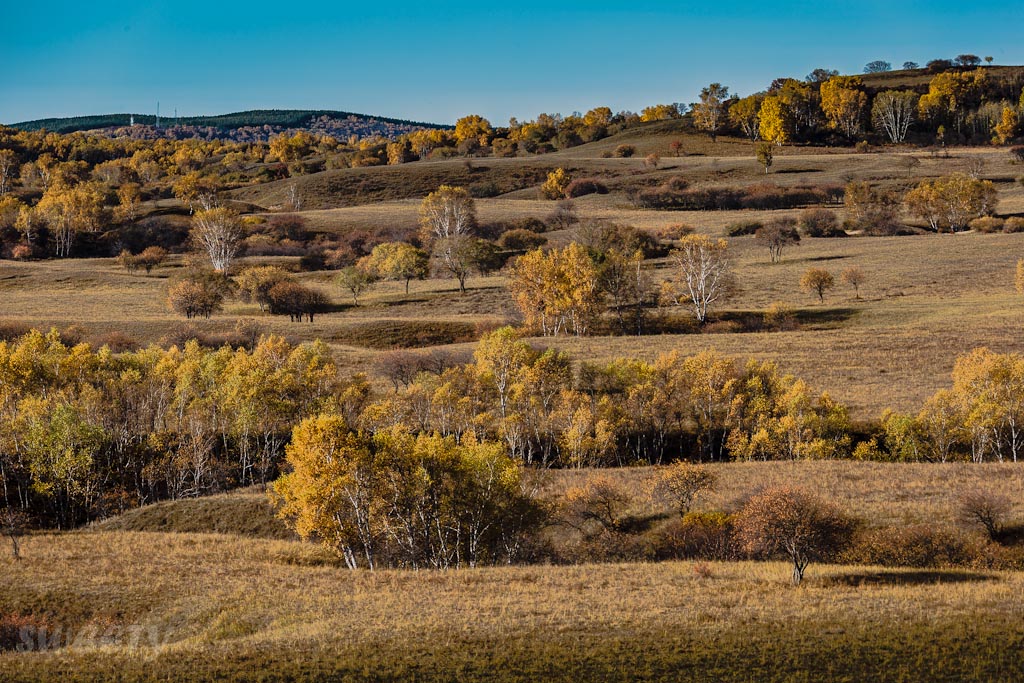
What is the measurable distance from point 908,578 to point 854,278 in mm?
80798

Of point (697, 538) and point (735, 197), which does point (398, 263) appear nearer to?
point (735, 197)

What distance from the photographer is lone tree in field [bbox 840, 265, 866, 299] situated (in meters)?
114

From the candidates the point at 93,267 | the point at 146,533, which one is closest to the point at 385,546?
the point at 146,533

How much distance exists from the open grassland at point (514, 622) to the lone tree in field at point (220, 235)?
106m

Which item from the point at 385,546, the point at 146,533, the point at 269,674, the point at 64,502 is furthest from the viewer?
the point at 64,502

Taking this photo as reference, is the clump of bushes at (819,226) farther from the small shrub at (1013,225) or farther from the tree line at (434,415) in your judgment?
the tree line at (434,415)

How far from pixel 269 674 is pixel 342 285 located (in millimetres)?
97376

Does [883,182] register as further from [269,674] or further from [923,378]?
[269,674]

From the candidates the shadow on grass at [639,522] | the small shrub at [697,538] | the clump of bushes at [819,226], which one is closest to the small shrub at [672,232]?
the clump of bushes at [819,226]

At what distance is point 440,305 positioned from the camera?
118500 millimetres

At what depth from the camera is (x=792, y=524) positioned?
38844 mm

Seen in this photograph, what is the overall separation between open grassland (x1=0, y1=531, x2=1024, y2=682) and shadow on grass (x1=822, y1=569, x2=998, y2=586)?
0.14 m

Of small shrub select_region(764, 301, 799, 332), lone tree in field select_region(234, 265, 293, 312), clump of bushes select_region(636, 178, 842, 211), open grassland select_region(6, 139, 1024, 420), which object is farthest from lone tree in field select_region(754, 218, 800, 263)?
lone tree in field select_region(234, 265, 293, 312)

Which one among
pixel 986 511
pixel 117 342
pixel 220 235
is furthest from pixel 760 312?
pixel 220 235
